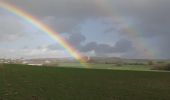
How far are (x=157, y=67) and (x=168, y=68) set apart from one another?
4.70 metres

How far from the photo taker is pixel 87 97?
2189 centimetres

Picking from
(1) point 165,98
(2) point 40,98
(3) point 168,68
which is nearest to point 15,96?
(2) point 40,98

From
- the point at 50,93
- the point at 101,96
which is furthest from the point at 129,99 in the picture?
the point at 50,93

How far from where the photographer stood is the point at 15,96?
70.3ft

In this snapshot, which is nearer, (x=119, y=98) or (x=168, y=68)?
(x=119, y=98)

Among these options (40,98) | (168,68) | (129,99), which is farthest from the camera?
(168,68)

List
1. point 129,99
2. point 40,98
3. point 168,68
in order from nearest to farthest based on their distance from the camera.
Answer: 1. point 40,98
2. point 129,99
3. point 168,68

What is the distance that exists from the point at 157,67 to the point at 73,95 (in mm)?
80249

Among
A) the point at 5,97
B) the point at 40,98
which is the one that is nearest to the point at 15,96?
the point at 5,97

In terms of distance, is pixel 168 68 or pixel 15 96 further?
pixel 168 68

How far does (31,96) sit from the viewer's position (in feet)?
69.7

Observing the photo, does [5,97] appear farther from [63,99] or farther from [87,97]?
[87,97]

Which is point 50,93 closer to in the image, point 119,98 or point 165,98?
point 119,98

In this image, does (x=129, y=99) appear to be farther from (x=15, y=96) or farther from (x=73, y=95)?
→ (x=15, y=96)
